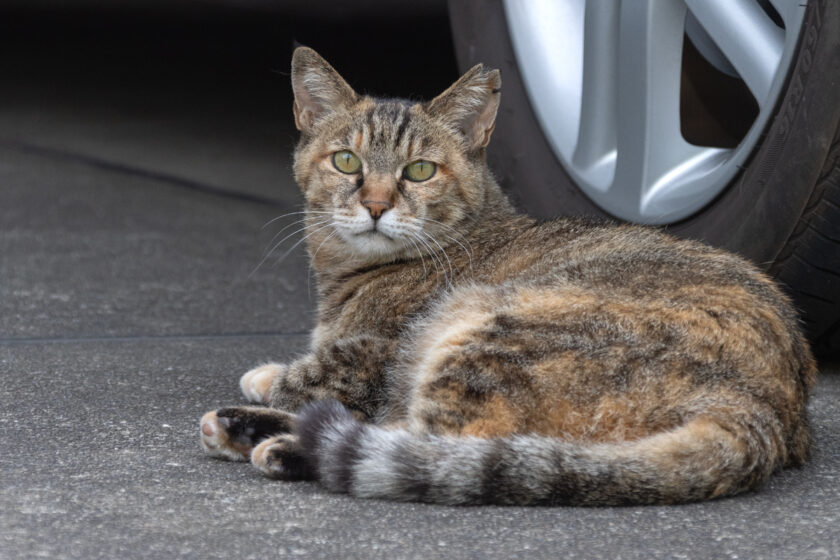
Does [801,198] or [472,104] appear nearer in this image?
[801,198]

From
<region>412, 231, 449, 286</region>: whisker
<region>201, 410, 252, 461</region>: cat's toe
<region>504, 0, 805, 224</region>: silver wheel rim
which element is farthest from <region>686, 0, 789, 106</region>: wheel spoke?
<region>201, 410, 252, 461</region>: cat's toe


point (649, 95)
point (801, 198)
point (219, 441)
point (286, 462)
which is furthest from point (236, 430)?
point (649, 95)

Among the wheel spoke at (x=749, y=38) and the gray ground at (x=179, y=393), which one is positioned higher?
the wheel spoke at (x=749, y=38)

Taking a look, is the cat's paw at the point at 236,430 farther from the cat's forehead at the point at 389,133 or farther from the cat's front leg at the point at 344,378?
the cat's forehead at the point at 389,133

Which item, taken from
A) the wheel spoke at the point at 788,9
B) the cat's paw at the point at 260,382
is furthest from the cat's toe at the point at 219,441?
the wheel spoke at the point at 788,9

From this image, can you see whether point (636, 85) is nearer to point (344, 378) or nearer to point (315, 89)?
point (315, 89)

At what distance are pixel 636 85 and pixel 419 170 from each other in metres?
0.75

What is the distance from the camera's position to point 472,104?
3543mm

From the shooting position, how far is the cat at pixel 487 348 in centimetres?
234

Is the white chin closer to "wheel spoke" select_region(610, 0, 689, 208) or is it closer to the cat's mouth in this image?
the cat's mouth

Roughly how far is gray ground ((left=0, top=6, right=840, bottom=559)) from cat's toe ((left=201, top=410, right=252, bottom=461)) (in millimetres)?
31

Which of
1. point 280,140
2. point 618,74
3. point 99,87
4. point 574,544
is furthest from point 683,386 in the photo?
point 99,87

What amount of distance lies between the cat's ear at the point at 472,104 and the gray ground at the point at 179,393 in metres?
0.96

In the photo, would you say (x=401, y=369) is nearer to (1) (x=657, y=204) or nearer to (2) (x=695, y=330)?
(2) (x=695, y=330)
